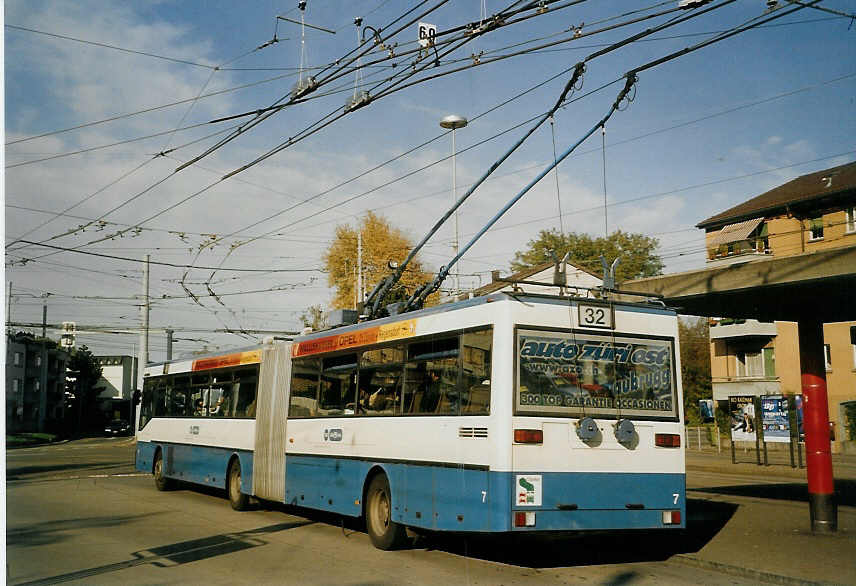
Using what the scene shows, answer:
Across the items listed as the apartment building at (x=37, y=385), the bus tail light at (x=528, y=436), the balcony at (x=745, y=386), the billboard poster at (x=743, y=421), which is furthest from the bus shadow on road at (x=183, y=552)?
the apartment building at (x=37, y=385)

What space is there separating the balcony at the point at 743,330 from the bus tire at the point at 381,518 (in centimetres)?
3755

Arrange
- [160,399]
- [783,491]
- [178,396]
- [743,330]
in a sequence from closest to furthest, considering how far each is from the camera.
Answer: [783,491] < [178,396] < [160,399] < [743,330]

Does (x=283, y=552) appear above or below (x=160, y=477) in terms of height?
below

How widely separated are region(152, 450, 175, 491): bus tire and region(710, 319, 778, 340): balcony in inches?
1308

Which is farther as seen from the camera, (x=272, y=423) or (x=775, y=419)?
(x=775, y=419)

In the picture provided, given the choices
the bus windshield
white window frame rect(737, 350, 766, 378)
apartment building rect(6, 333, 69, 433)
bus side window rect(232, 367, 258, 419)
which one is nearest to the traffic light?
bus side window rect(232, 367, 258, 419)

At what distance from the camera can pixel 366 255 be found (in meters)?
55.5

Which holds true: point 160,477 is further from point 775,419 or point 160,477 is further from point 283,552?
point 775,419

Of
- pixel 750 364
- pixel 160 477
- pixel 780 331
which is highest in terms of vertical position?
pixel 780 331

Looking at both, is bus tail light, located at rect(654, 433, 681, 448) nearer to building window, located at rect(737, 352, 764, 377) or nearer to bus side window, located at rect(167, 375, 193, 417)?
bus side window, located at rect(167, 375, 193, 417)

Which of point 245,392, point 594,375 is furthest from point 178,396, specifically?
point 594,375

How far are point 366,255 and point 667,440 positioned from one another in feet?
149

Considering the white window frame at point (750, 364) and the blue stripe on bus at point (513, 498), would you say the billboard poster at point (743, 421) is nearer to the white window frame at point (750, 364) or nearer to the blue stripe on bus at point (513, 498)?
the blue stripe on bus at point (513, 498)

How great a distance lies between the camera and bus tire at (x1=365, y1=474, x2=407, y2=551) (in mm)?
11461
